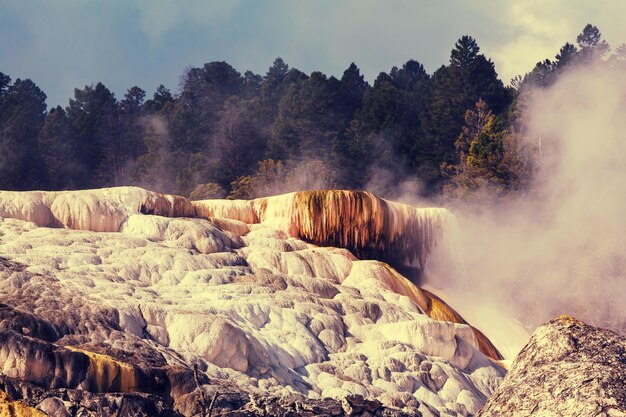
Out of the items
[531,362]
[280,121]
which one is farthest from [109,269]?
[280,121]

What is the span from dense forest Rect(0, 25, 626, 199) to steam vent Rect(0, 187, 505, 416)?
25.8 m

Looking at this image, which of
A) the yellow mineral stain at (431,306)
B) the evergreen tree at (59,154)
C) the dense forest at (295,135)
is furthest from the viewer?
the evergreen tree at (59,154)

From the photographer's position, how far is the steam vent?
16328 mm

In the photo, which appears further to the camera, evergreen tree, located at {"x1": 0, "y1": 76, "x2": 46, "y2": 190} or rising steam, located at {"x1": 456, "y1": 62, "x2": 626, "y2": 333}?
evergreen tree, located at {"x1": 0, "y1": 76, "x2": 46, "y2": 190}

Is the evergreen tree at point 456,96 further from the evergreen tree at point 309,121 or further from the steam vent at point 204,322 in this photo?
the steam vent at point 204,322

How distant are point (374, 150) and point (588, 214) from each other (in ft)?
51.9

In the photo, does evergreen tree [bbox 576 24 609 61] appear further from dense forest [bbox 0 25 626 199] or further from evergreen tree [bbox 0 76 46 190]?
evergreen tree [bbox 0 76 46 190]

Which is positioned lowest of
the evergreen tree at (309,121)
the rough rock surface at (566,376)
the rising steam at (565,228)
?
the rough rock surface at (566,376)

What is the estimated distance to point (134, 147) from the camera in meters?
73.7

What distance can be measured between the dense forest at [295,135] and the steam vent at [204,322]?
1017 inches

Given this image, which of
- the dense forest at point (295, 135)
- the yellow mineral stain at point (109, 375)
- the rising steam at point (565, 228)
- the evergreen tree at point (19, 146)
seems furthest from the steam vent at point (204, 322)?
the evergreen tree at point (19, 146)

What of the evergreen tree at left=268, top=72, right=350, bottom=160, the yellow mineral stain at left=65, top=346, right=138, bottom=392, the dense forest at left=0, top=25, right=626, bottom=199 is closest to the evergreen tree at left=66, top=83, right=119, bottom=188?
the dense forest at left=0, top=25, right=626, bottom=199

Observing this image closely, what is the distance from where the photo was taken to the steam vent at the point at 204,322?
16328mm

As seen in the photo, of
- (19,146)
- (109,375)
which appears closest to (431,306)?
(109,375)
